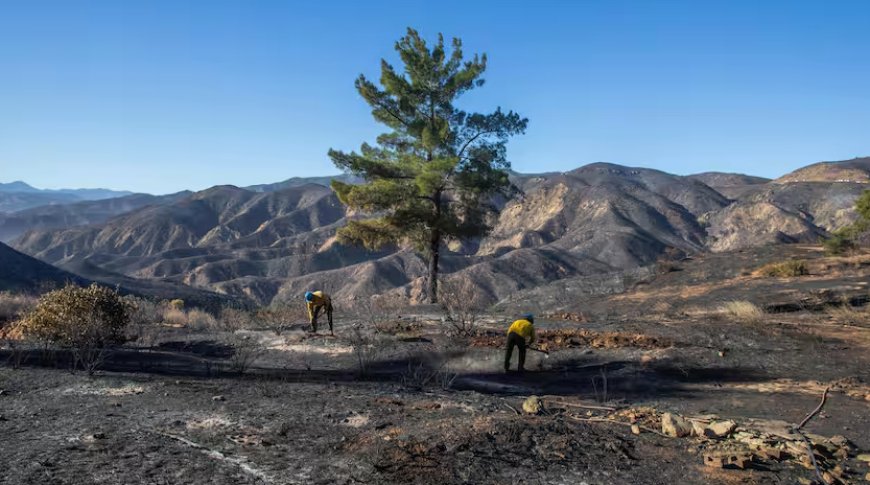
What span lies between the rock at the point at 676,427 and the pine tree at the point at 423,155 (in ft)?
50.1

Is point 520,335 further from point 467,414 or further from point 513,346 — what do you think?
point 467,414

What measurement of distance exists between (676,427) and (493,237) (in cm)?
6453

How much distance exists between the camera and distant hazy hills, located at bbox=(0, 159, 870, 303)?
5231cm

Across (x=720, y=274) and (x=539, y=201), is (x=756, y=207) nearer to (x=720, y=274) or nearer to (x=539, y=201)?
(x=539, y=201)

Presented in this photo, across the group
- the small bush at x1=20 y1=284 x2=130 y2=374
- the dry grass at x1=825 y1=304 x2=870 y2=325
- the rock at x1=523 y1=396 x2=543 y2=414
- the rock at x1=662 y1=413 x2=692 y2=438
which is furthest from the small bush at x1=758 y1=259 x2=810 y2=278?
the small bush at x1=20 y1=284 x2=130 y2=374

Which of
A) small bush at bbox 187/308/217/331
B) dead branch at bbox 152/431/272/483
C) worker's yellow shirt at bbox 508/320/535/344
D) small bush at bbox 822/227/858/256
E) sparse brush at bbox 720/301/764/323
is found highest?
small bush at bbox 822/227/858/256

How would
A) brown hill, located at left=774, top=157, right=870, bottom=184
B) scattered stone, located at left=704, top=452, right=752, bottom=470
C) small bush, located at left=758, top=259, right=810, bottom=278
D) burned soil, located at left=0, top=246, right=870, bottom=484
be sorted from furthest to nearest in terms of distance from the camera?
brown hill, located at left=774, top=157, right=870, bottom=184 → small bush, located at left=758, top=259, right=810, bottom=278 → scattered stone, located at left=704, top=452, right=752, bottom=470 → burned soil, located at left=0, top=246, right=870, bottom=484

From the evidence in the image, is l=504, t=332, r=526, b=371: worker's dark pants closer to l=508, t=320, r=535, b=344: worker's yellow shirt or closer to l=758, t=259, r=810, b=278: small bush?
l=508, t=320, r=535, b=344: worker's yellow shirt

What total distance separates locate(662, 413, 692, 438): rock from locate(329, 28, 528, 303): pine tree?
1527 centimetres

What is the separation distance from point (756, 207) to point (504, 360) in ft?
212

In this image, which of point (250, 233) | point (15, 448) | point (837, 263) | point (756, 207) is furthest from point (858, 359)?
point (250, 233)

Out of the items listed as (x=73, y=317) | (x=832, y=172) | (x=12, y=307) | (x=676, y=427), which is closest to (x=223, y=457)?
(x=676, y=427)

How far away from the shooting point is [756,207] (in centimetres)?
6612

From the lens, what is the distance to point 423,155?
2166cm
